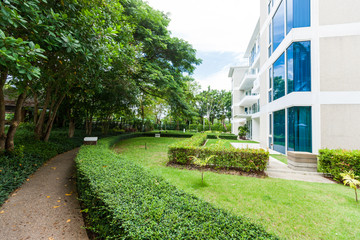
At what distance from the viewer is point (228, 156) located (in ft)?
19.7

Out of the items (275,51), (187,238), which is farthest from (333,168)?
(275,51)

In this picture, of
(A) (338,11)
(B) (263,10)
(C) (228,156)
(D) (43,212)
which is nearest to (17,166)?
(D) (43,212)

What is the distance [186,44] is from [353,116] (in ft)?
34.8

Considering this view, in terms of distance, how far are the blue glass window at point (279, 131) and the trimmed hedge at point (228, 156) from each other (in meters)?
4.83

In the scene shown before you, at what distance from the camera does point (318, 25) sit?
805 cm

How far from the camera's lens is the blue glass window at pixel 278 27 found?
32.2ft

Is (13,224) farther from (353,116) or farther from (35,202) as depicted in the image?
(353,116)

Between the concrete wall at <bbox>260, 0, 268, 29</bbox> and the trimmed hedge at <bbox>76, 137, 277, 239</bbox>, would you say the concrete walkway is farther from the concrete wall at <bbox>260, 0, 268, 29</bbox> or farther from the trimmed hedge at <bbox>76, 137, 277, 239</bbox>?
the concrete wall at <bbox>260, 0, 268, 29</bbox>

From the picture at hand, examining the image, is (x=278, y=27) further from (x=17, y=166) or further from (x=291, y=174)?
(x=17, y=166)

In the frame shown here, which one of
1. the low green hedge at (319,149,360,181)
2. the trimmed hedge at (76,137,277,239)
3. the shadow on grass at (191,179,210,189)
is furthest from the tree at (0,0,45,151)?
the low green hedge at (319,149,360,181)

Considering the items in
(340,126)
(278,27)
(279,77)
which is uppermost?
(278,27)

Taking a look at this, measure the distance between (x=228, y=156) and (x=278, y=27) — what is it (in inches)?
397

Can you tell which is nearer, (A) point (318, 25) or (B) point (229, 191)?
(B) point (229, 191)

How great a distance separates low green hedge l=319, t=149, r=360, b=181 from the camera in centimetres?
504
